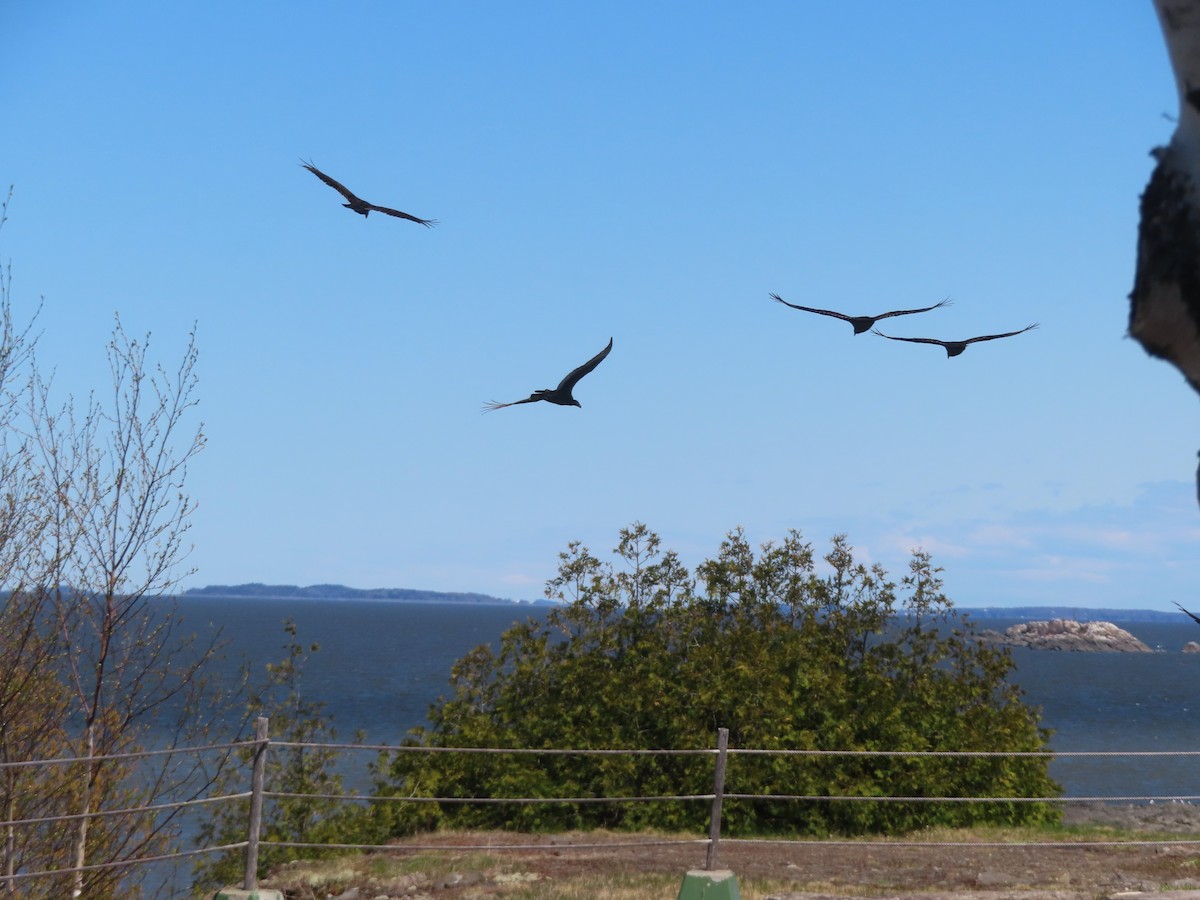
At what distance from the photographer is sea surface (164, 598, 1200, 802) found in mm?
29344

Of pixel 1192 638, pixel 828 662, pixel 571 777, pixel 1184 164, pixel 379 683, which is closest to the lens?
pixel 1184 164

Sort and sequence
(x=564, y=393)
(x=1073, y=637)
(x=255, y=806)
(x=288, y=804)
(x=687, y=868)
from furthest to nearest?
1. (x=1073, y=637)
2. (x=288, y=804)
3. (x=687, y=868)
4. (x=255, y=806)
5. (x=564, y=393)

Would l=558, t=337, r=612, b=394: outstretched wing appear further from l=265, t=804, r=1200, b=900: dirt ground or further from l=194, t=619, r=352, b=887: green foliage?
l=194, t=619, r=352, b=887: green foliage

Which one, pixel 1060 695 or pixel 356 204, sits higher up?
pixel 356 204

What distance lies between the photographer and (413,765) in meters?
12.1

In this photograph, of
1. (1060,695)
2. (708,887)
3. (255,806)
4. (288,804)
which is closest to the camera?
(708,887)

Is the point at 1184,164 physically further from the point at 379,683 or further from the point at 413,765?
the point at 379,683

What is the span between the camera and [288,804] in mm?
11672

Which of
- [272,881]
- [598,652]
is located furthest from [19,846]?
[598,652]

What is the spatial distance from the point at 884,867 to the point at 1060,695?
5563 centimetres

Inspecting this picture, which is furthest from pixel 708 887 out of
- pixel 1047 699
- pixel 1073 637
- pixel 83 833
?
pixel 1073 637

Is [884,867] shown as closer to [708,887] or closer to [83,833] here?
[708,887]

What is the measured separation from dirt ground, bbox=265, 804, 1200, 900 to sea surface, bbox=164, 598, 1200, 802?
3.72 feet

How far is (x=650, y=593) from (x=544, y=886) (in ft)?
17.9
